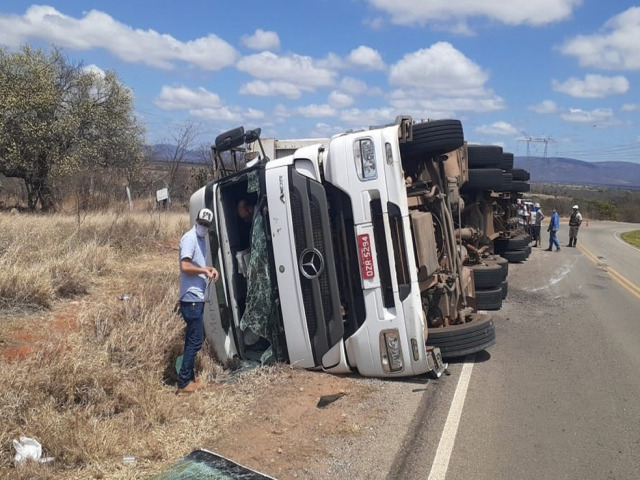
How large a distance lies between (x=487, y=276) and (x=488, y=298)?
15.6 inches

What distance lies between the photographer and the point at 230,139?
6508mm

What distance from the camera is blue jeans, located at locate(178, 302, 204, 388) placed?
17.3 feet

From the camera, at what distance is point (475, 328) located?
20.5 ft

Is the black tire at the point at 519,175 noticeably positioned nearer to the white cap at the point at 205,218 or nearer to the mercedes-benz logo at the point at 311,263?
the mercedes-benz logo at the point at 311,263

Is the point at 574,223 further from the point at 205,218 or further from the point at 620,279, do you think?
the point at 205,218

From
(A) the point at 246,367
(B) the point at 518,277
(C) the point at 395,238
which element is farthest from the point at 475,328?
(B) the point at 518,277

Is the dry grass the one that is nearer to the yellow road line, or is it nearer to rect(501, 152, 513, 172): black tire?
rect(501, 152, 513, 172): black tire

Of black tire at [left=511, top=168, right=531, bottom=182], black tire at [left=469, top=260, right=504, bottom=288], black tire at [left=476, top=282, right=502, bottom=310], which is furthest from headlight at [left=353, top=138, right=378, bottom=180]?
black tire at [left=511, top=168, right=531, bottom=182]

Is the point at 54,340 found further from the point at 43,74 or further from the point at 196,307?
the point at 43,74

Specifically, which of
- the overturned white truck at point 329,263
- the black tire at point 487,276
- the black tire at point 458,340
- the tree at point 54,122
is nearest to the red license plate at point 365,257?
the overturned white truck at point 329,263

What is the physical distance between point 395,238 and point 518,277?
930cm

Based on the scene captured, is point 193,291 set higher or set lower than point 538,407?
higher

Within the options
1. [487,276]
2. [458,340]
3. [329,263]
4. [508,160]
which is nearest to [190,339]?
[329,263]

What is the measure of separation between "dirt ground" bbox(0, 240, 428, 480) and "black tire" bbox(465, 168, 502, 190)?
17.7ft
